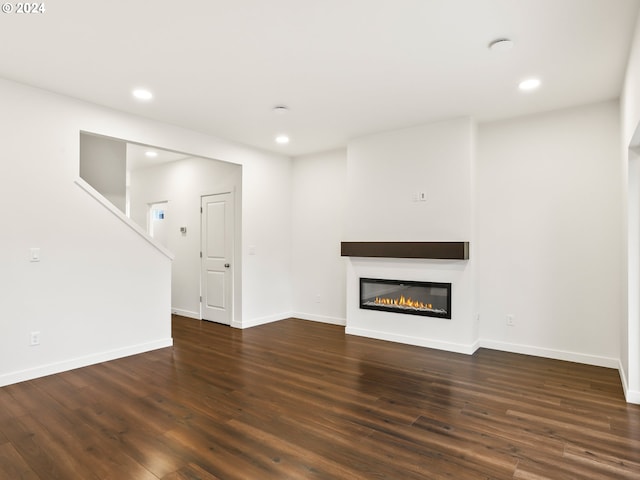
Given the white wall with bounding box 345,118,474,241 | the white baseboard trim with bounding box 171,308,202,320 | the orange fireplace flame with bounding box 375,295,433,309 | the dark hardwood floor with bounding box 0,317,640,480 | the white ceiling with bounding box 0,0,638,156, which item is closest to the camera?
the dark hardwood floor with bounding box 0,317,640,480

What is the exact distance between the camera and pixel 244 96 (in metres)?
3.80

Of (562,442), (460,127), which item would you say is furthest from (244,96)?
(562,442)

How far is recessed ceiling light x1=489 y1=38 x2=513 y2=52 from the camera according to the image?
8.91ft

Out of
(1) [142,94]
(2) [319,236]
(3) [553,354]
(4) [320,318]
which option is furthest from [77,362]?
(3) [553,354]

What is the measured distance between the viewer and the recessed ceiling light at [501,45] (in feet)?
8.91

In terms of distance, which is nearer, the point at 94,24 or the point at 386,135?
the point at 94,24

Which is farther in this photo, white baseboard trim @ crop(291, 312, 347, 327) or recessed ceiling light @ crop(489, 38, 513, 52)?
white baseboard trim @ crop(291, 312, 347, 327)

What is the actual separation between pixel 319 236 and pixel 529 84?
11.7ft

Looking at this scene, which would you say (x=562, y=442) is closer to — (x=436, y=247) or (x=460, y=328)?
(x=460, y=328)

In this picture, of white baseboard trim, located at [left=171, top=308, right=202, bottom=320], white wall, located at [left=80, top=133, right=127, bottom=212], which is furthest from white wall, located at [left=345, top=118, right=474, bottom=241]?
white wall, located at [left=80, top=133, right=127, bottom=212]

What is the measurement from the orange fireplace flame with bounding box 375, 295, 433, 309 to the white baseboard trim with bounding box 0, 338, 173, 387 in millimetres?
2705

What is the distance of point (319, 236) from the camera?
20.1 ft

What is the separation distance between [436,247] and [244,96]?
269 centimetres

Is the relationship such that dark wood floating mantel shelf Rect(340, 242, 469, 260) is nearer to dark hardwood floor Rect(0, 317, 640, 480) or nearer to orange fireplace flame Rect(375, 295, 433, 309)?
orange fireplace flame Rect(375, 295, 433, 309)
